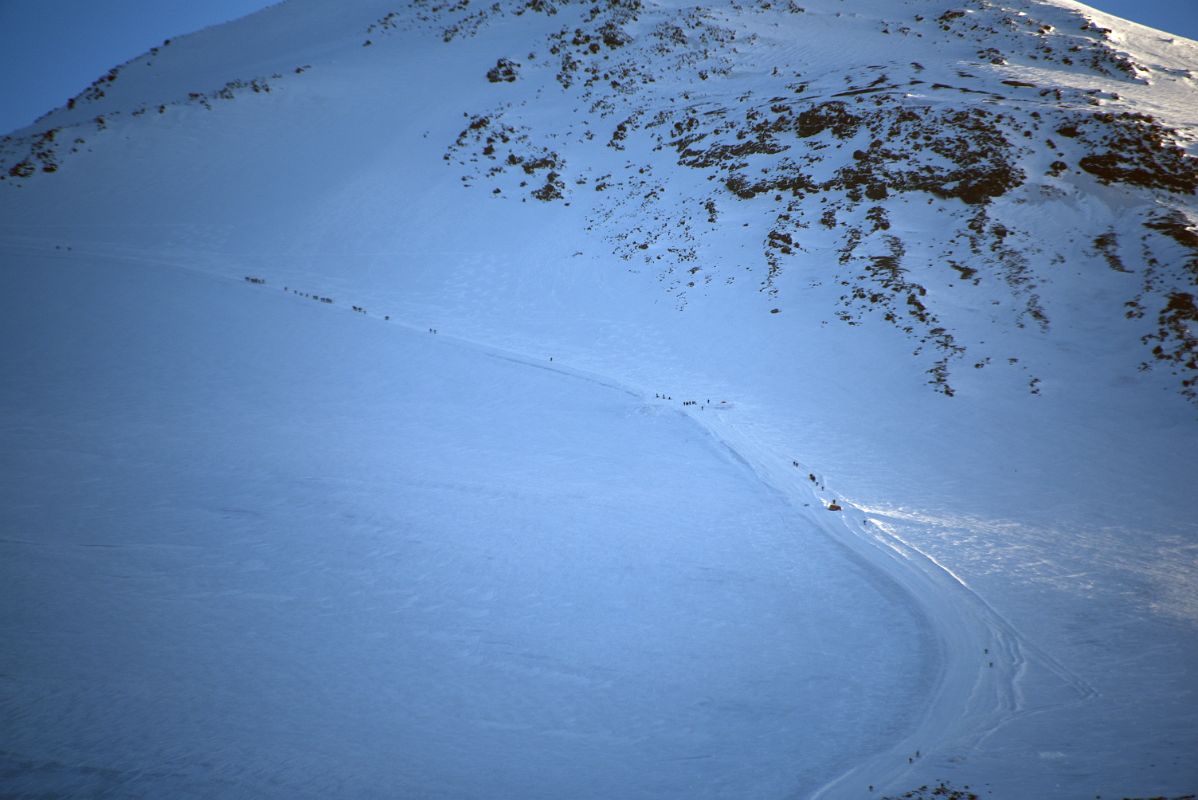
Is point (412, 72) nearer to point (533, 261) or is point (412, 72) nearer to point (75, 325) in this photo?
point (533, 261)

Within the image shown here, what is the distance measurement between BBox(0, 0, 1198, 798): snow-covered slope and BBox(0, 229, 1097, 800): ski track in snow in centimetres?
8

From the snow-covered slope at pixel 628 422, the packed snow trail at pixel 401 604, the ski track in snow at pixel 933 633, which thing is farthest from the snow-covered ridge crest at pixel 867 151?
the packed snow trail at pixel 401 604

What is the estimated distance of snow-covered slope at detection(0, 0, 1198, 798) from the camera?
8.43 metres

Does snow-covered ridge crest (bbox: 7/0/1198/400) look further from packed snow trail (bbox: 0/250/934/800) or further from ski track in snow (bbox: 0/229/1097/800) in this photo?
packed snow trail (bbox: 0/250/934/800)

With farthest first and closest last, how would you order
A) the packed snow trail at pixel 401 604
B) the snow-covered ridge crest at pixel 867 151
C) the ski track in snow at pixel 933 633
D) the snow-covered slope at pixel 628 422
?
1. the snow-covered ridge crest at pixel 867 151
2. the snow-covered slope at pixel 628 422
3. the ski track in snow at pixel 933 633
4. the packed snow trail at pixel 401 604

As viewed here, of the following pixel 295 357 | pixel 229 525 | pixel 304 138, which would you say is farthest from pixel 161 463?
pixel 304 138

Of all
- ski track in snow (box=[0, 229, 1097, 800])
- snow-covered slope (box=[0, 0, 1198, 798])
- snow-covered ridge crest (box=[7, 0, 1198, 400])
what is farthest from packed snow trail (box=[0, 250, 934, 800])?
snow-covered ridge crest (box=[7, 0, 1198, 400])

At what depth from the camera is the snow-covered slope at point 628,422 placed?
8.43 meters

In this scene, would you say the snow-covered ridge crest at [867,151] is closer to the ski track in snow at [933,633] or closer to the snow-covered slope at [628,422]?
the snow-covered slope at [628,422]

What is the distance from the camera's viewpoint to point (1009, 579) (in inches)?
486

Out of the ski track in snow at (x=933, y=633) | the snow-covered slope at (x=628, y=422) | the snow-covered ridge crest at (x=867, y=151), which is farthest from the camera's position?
the snow-covered ridge crest at (x=867, y=151)

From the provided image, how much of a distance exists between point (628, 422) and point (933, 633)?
10.3m

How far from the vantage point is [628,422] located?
61.8 ft

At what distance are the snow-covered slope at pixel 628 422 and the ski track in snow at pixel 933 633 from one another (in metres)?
0.08
